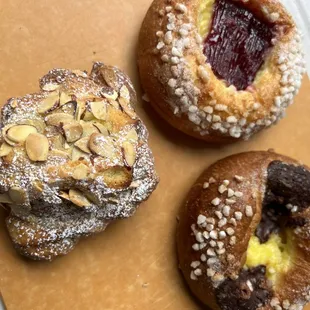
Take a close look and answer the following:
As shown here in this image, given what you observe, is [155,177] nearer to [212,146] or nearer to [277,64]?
[212,146]

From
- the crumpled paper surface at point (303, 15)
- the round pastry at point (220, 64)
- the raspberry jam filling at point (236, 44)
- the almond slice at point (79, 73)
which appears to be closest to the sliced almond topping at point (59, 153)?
the almond slice at point (79, 73)

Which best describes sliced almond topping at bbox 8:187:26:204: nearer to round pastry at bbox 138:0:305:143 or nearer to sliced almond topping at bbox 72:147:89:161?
sliced almond topping at bbox 72:147:89:161

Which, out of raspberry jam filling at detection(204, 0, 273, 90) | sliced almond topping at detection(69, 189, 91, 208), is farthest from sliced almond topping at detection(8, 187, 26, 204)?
raspberry jam filling at detection(204, 0, 273, 90)

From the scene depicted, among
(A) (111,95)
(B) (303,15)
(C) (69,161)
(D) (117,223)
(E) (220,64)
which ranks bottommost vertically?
(D) (117,223)

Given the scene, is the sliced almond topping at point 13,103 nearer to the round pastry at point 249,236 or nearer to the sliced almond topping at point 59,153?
the sliced almond topping at point 59,153

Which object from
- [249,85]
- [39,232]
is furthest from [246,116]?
[39,232]

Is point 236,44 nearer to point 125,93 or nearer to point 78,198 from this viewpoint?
point 125,93

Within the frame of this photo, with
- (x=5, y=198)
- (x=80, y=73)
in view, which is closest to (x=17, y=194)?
(x=5, y=198)
